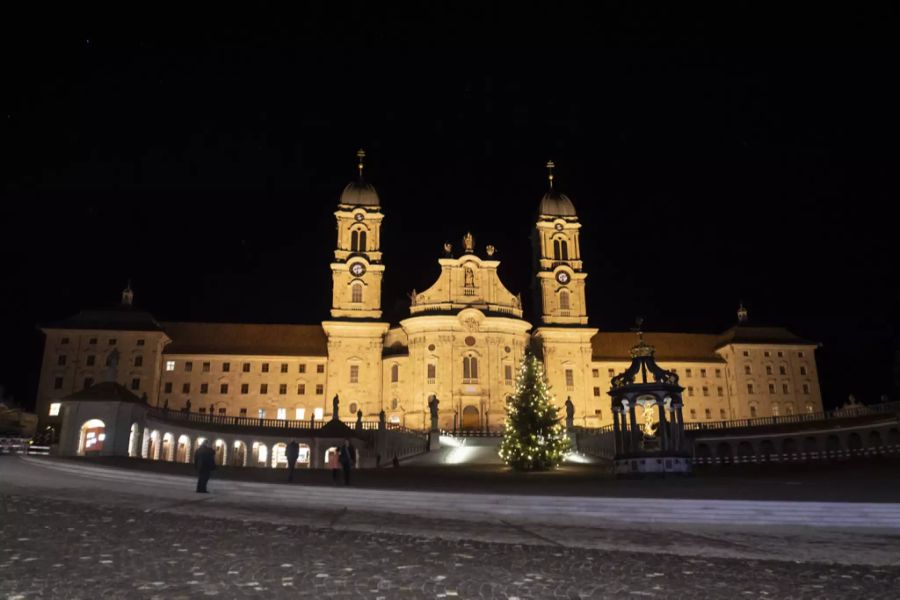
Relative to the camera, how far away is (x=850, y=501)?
1645 cm

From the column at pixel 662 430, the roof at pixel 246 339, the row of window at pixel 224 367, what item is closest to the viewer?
the column at pixel 662 430

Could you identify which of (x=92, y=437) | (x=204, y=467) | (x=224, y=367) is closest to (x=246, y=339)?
(x=224, y=367)

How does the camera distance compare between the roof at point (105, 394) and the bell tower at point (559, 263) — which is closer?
the roof at point (105, 394)

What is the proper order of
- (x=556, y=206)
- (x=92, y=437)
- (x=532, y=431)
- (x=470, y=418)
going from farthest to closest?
1. (x=556, y=206)
2. (x=470, y=418)
3. (x=532, y=431)
4. (x=92, y=437)

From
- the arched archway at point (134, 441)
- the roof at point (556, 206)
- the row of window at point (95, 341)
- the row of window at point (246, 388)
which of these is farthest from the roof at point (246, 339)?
the arched archway at point (134, 441)

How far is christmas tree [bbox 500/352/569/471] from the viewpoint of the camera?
38.8 meters

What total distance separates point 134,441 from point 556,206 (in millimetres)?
57837

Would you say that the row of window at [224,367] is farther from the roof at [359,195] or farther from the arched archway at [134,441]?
the arched archway at [134,441]

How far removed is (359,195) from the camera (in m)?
77.9

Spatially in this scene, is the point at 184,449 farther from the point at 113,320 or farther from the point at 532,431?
the point at 113,320

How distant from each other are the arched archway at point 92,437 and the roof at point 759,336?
214 feet

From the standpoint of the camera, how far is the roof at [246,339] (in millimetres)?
71250

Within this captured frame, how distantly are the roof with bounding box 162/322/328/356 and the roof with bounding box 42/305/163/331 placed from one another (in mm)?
3114

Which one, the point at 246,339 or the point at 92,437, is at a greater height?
the point at 246,339
